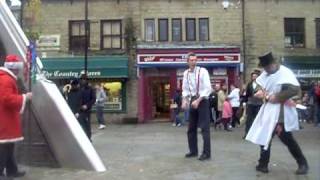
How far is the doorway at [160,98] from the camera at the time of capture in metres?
30.9

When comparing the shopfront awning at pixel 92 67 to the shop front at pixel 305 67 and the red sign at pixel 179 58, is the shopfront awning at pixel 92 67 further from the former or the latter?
the shop front at pixel 305 67

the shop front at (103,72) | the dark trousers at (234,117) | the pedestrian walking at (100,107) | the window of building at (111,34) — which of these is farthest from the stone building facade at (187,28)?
the dark trousers at (234,117)

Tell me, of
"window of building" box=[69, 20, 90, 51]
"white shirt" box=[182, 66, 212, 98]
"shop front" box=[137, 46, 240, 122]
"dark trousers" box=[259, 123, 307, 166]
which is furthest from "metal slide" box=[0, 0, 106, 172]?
"window of building" box=[69, 20, 90, 51]

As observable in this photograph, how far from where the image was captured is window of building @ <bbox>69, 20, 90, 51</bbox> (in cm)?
3105

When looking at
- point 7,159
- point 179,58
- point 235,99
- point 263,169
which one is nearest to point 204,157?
point 263,169

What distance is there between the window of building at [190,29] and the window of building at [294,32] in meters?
4.73

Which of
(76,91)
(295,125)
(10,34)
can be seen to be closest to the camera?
(295,125)

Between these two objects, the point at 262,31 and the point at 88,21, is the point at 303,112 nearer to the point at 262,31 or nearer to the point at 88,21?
the point at 262,31

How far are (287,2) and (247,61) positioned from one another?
3.81 m

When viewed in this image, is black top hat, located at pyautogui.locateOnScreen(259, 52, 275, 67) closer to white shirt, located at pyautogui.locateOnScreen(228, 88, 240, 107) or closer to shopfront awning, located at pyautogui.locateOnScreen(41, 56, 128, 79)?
white shirt, located at pyautogui.locateOnScreen(228, 88, 240, 107)

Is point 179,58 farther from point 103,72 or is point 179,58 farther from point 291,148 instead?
point 291,148

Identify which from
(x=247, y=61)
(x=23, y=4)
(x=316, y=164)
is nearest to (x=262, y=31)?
(x=247, y=61)

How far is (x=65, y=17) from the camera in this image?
102 ft

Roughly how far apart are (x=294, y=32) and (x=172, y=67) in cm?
657
